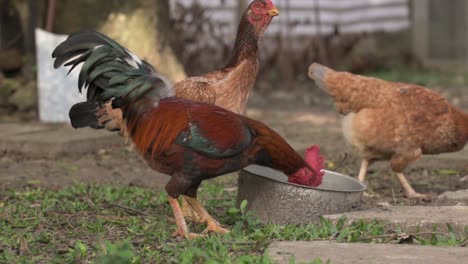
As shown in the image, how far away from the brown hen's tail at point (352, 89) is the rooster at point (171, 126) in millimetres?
1582

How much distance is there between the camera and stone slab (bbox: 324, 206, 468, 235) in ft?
15.6

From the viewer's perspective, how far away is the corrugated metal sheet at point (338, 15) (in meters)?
15.3

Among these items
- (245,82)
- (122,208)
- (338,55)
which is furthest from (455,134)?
(338,55)

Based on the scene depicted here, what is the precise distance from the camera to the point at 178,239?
471 centimetres

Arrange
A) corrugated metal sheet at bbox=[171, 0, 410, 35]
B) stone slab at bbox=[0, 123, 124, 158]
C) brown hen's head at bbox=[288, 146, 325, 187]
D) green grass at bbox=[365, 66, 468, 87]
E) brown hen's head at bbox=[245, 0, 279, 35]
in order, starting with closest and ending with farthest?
brown hen's head at bbox=[288, 146, 325, 187] → brown hen's head at bbox=[245, 0, 279, 35] → stone slab at bbox=[0, 123, 124, 158] → green grass at bbox=[365, 66, 468, 87] → corrugated metal sheet at bbox=[171, 0, 410, 35]

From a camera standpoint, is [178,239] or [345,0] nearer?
[178,239]

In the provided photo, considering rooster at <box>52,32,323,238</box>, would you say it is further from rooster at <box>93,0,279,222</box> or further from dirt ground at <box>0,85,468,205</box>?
dirt ground at <box>0,85,468,205</box>

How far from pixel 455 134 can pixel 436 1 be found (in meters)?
12.5

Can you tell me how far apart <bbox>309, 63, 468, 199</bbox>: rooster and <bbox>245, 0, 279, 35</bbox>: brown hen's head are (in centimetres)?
117

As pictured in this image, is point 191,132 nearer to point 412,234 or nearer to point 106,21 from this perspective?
point 412,234

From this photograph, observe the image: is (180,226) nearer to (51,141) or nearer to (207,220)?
(207,220)

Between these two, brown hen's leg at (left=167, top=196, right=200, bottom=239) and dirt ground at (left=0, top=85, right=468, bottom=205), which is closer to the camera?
brown hen's leg at (left=167, top=196, right=200, bottom=239)

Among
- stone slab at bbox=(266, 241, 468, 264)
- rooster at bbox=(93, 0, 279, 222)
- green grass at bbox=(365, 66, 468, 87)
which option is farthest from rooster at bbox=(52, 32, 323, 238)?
green grass at bbox=(365, 66, 468, 87)

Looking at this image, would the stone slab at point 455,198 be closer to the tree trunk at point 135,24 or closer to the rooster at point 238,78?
the rooster at point 238,78
